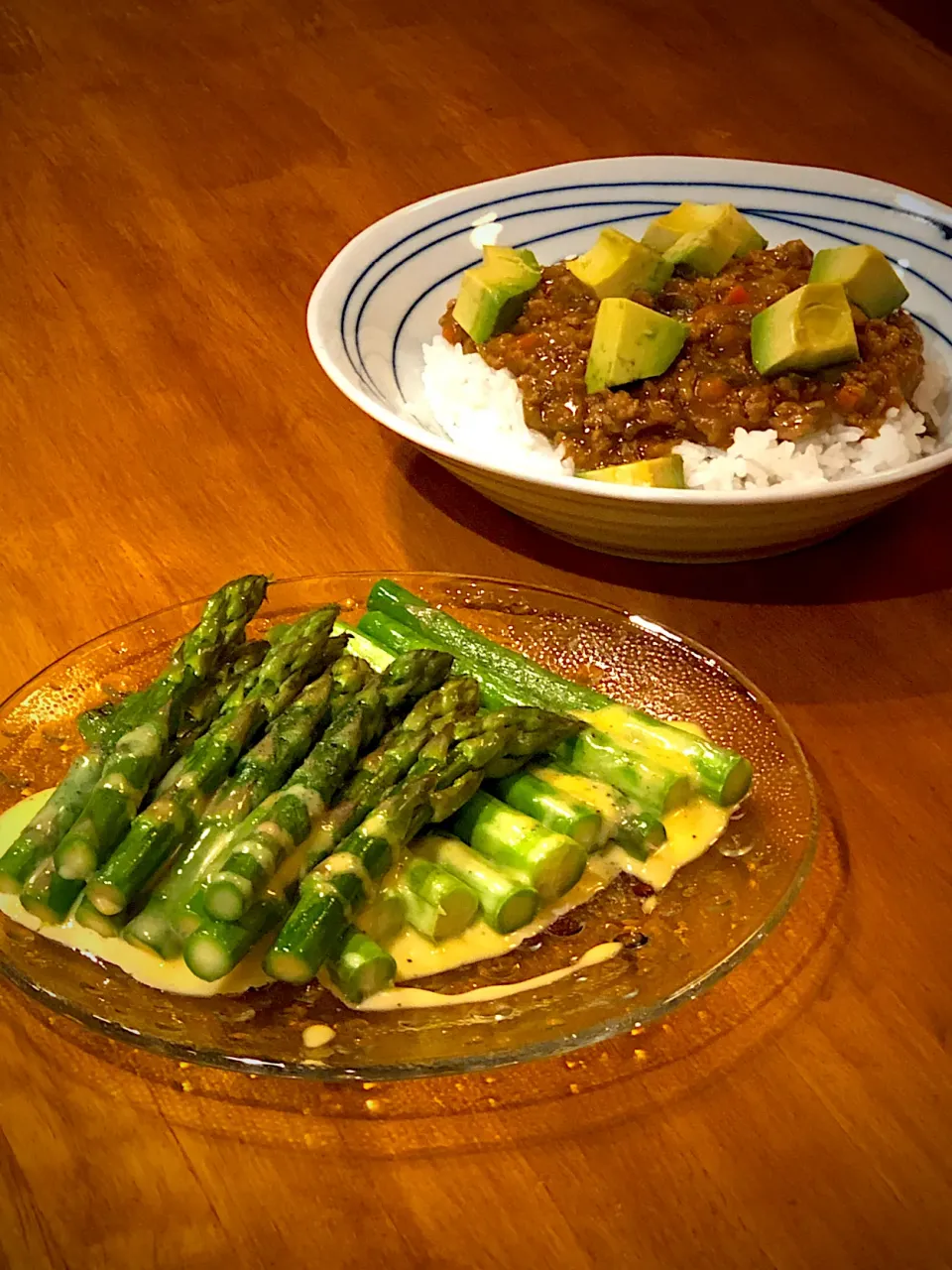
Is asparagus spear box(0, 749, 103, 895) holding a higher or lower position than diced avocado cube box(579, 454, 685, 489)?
lower

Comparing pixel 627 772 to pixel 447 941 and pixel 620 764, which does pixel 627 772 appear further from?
pixel 447 941

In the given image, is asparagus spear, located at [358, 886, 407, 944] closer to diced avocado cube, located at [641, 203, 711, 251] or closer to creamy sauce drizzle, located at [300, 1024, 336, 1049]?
creamy sauce drizzle, located at [300, 1024, 336, 1049]

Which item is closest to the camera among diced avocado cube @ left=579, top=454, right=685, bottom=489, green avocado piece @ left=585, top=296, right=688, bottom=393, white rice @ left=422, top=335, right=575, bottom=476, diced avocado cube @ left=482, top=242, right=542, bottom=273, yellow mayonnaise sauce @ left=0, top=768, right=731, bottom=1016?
yellow mayonnaise sauce @ left=0, top=768, right=731, bottom=1016

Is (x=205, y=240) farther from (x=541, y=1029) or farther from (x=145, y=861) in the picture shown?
(x=541, y=1029)

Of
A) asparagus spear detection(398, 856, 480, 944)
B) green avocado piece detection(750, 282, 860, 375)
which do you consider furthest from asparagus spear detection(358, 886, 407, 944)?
green avocado piece detection(750, 282, 860, 375)

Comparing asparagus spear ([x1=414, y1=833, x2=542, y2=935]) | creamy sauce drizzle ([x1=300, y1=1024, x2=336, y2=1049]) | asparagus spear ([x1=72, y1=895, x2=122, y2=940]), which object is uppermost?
asparagus spear ([x1=414, y1=833, x2=542, y2=935])

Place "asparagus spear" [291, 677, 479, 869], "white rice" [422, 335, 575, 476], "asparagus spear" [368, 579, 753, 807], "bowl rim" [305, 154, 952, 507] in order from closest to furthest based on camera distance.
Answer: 1. "asparagus spear" [291, 677, 479, 869]
2. "asparagus spear" [368, 579, 753, 807]
3. "bowl rim" [305, 154, 952, 507]
4. "white rice" [422, 335, 575, 476]

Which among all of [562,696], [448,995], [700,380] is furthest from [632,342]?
[448,995]
